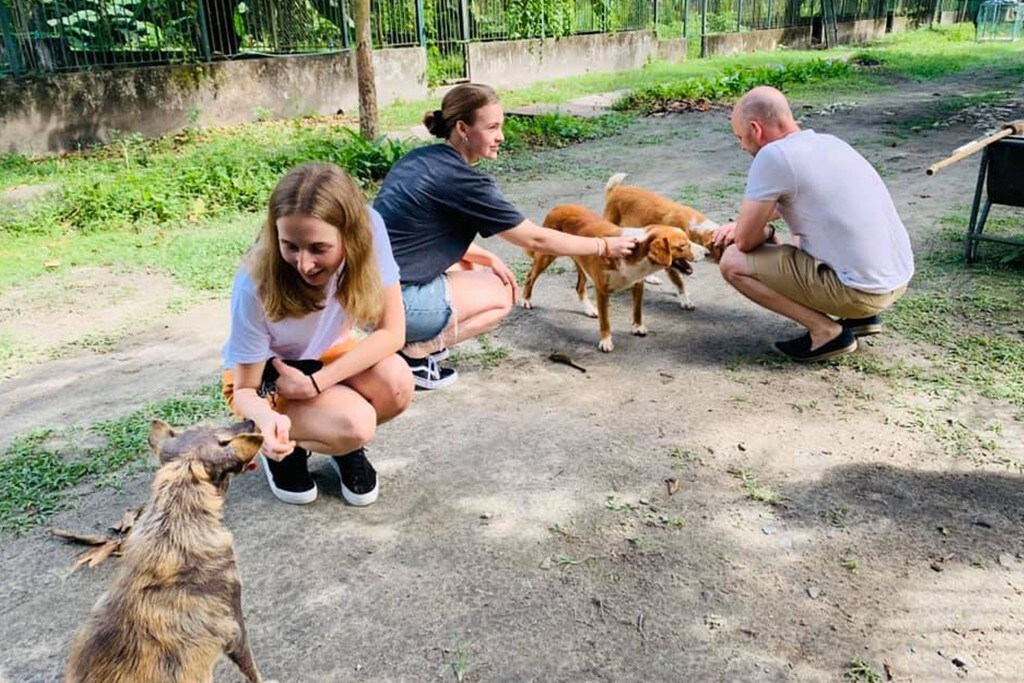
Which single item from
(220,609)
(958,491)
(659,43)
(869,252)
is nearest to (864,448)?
(958,491)

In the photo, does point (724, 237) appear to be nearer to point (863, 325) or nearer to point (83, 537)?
point (863, 325)

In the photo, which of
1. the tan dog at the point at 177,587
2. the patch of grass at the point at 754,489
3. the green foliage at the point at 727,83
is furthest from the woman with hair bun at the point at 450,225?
the green foliage at the point at 727,83

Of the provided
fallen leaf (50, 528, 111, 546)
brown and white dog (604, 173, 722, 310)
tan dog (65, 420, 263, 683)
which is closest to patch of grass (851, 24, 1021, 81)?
brown and white dog (604, 173, 722, 310)

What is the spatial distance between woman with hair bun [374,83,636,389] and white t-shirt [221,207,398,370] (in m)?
0.78

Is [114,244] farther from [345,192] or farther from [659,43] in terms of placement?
[659,43]

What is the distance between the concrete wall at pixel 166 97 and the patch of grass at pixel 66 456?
8.56 m

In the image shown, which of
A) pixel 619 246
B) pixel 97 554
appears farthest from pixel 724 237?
pixel 97 554

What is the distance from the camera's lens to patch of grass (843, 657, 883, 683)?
7.94ft

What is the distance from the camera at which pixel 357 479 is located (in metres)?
3.39

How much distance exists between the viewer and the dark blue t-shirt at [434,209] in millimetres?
3949

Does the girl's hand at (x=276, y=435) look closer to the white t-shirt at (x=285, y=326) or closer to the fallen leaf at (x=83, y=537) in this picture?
the white t-shirt at (x=285, y=326)

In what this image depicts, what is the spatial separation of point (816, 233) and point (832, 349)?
69cm

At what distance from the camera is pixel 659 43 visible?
892 inches

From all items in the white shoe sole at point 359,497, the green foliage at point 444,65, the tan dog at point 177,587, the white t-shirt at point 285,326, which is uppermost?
the green foliage at point 444,65
